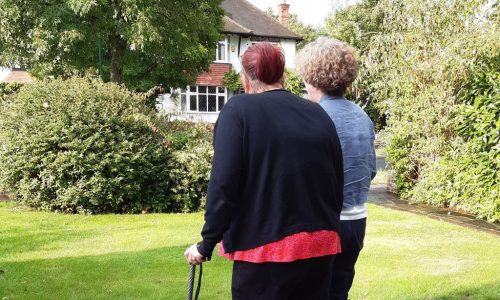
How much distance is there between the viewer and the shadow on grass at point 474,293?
4527 mm

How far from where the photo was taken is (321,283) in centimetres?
230

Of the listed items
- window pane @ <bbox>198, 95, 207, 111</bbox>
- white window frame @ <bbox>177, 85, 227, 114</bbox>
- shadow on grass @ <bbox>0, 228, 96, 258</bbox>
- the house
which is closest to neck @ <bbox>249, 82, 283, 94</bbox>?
shadow on grass @ <bbox>0, 228, 96, 258</bbox>

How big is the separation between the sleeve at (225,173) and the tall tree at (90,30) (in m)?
9.49

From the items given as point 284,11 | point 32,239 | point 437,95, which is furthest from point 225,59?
point 32,239

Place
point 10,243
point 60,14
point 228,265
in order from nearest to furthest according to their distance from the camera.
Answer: point 228,265
point 10,243
point 60,14

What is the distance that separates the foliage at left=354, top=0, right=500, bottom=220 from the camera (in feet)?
29.0

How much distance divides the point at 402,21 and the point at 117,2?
21.1 ft

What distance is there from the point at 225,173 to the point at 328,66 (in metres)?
1.06

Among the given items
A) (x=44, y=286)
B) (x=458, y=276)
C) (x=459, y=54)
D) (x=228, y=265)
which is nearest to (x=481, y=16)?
(x=459, y=54)

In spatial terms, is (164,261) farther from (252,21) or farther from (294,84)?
(252,21)

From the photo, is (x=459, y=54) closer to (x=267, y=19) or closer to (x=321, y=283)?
(x=321, y=283)

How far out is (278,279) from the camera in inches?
85.2

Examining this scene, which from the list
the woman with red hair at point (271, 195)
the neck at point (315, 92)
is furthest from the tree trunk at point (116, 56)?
the woman with red hair at point (271, 195)

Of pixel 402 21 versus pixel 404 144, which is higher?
pixel 402 21
